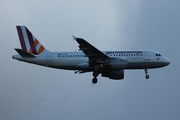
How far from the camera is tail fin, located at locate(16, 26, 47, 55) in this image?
67.0 m

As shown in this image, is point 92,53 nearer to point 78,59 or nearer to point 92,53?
point 92,53

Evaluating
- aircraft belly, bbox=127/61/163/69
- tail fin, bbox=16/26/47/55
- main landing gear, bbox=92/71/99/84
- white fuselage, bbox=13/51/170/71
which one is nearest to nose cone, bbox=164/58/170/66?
aircraft belly, bbox=127/61/163/69

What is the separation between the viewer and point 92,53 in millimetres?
62062

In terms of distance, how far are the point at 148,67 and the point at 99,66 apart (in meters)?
6.70

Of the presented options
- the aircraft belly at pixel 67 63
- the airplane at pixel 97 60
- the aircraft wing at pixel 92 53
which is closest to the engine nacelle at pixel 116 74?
the airplane at pixel 97 60

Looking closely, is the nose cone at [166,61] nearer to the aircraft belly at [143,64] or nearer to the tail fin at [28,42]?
the aircraft belly at [143,64]

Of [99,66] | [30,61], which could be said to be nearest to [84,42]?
[99,66]

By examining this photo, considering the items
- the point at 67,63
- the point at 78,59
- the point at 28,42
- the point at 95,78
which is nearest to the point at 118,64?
the point at 95,78

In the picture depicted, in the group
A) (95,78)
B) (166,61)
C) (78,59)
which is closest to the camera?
(78,59)

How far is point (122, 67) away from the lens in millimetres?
62438

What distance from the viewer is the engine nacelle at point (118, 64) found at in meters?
62.3

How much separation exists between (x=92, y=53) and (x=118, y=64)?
11.6 ft

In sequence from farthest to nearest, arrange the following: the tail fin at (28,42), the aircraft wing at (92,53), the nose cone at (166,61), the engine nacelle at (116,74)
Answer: the tail fin at (28,42) → the nose cone at (166,61) → the engine nacelle at (116,74) → the aircraft wing at (92,53)

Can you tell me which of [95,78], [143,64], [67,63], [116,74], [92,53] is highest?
[92,53]
